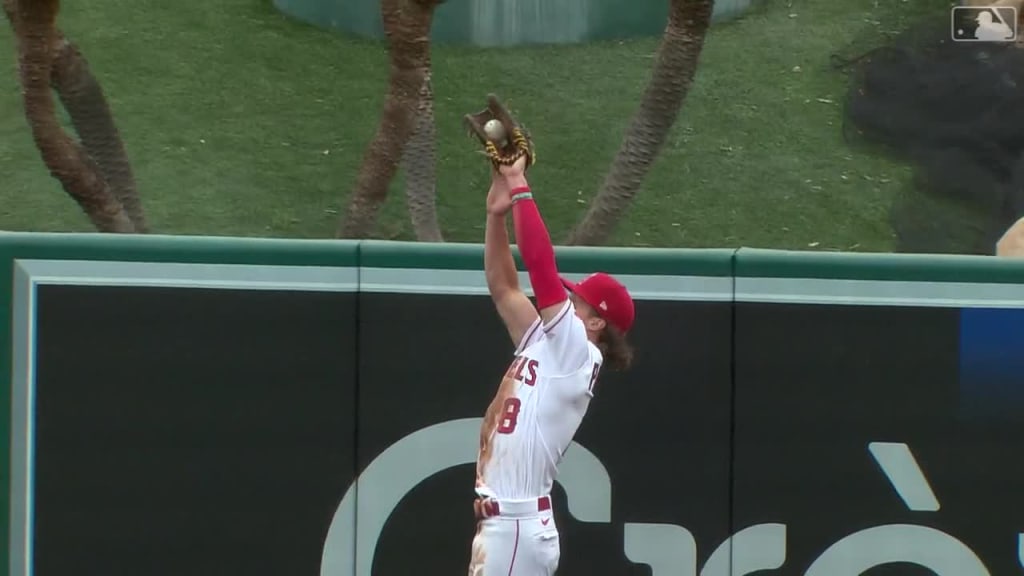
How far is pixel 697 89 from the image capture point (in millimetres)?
10398

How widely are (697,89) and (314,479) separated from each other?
5.80m

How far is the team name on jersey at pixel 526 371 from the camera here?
4297 millimetres

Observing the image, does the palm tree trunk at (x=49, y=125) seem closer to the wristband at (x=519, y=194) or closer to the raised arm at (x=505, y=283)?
the raised arm at (x=505, y=283)

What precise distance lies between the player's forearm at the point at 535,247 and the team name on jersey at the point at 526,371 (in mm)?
251

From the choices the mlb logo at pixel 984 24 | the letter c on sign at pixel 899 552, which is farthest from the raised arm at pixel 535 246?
the mlb logo at pixel 984 24

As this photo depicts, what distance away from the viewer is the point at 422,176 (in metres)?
7.62

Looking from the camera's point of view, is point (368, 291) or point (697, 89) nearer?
point (368, 291)

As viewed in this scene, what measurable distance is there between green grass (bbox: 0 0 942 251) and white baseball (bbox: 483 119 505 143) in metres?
4.42

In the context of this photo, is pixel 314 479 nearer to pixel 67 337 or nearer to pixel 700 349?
pixel 67 337

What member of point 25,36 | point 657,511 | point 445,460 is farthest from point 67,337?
point 657,511

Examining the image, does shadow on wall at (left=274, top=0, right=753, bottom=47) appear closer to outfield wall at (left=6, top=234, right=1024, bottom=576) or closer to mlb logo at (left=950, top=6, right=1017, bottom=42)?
mlb logo at (left=950, top=6, right=1017, bottom=42)

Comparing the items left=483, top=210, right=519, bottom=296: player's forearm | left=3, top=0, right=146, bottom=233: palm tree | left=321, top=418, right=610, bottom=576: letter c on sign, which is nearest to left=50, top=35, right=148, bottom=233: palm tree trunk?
left=3, top=0, right=146, bottom=233: palm tree

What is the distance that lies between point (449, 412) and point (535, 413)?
1246mm

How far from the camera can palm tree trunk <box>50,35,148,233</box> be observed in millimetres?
7422
